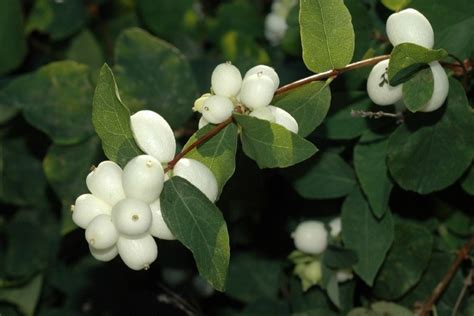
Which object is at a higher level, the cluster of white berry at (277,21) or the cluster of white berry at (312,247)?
the cluster of white berry at (277,21)

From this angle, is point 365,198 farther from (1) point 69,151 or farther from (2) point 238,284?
(1) point 69,151

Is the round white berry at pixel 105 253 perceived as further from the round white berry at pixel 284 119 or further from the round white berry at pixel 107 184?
the round white berry at pixel 284 119

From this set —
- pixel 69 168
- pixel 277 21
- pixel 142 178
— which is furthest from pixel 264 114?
pixel 277 21

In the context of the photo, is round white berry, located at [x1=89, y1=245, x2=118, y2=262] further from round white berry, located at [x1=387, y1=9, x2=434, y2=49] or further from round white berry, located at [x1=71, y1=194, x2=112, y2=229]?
round white berry, located at [x1=387, y1=9, x2=434, y2=49]

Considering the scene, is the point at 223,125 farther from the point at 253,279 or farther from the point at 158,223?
the point at 253,279

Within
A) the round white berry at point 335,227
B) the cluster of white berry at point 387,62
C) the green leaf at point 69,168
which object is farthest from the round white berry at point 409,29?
the green leaf at point 69,168

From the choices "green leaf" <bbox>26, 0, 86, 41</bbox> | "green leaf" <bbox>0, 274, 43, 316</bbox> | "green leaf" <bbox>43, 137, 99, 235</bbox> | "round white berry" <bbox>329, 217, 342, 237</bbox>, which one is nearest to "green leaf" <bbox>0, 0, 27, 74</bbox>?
"green leaf" <bbox>26, 0, 86, 41</bbox>

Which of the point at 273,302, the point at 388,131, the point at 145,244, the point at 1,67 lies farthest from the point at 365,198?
the point at 1,67
